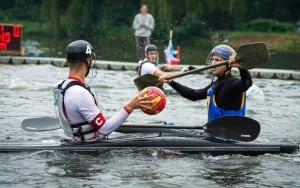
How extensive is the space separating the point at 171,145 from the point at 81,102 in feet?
4.09

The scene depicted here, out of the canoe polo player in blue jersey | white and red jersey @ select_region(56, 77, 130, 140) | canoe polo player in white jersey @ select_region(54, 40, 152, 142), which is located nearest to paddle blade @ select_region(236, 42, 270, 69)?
the canoe polo player in blue jersey

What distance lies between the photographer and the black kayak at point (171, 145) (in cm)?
759

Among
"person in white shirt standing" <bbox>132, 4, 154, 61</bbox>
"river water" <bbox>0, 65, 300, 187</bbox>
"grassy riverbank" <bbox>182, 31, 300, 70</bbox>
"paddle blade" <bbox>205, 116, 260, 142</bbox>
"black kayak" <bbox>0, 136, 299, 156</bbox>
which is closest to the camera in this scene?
"river water" <bbox>0, 65, 300, 187</bbox>

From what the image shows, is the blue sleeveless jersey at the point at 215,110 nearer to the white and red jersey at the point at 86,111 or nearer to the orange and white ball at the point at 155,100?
the orange and white ball at the point at 155,100

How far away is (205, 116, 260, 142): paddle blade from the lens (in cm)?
781

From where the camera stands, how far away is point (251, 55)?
7734 millimetres

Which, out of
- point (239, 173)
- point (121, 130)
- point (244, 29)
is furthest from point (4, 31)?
point (244, 29)

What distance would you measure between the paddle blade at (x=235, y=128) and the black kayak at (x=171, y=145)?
8 centimetres

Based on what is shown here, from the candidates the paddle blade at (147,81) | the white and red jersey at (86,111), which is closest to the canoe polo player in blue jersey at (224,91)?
the paddle blade at (147,81)

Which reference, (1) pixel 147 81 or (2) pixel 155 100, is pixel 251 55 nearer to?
(2) pixel 155 100

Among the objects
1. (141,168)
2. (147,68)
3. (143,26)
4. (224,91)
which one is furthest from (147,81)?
(143,26)

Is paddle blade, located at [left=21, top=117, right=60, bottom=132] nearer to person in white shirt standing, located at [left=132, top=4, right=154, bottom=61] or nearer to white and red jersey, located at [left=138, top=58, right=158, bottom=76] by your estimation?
white and red jersey, located at [left=138, top=58, right=158, bottom=76]

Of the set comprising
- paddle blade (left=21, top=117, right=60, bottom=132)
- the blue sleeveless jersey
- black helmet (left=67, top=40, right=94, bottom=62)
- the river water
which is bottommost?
the river water

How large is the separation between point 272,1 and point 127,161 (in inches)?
1740
